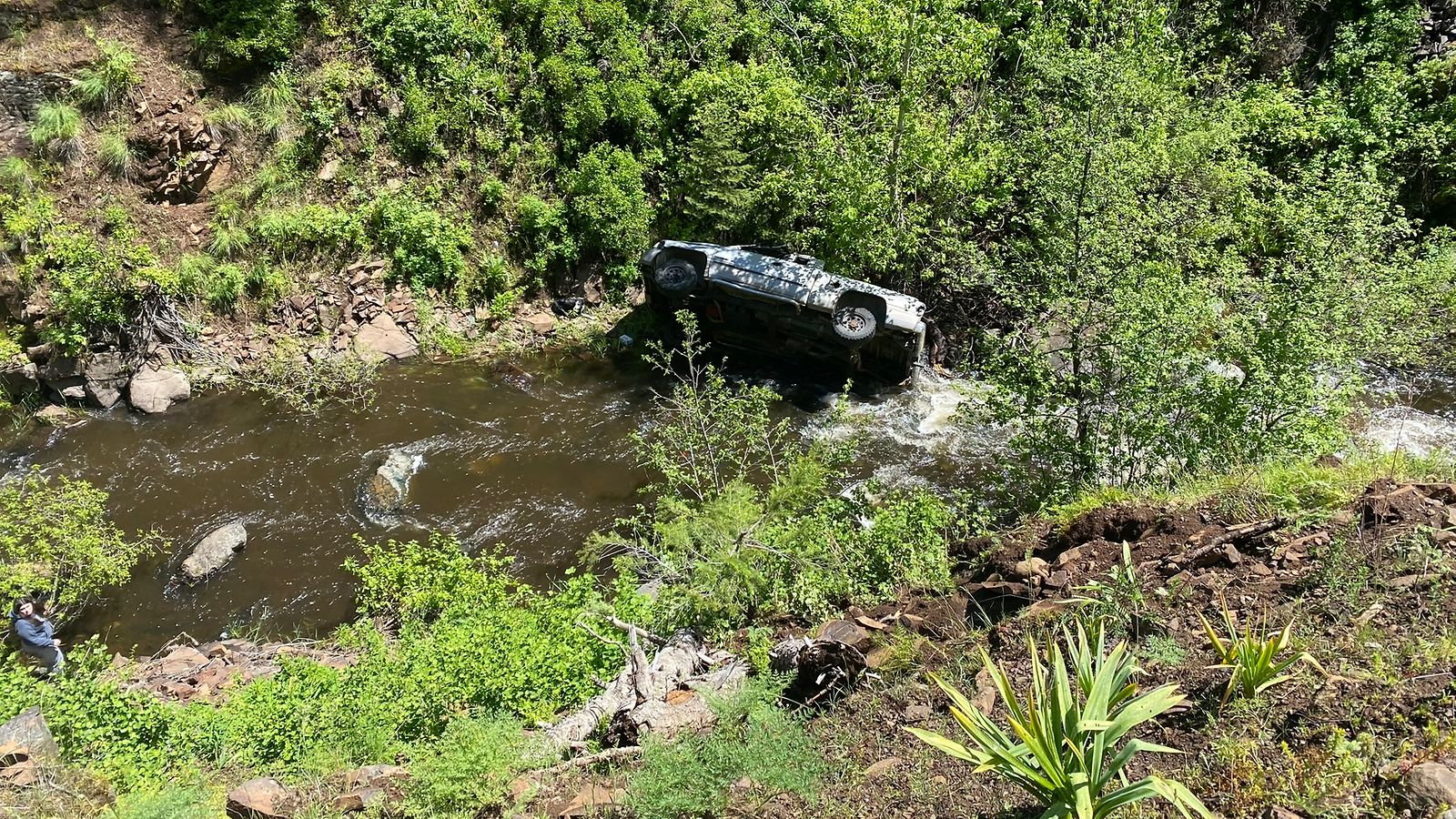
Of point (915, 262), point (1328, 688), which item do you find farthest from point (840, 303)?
point (1328, 688)

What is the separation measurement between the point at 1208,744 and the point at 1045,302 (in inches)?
175

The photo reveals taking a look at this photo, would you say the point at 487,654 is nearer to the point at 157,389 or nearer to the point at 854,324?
the point at 854,324

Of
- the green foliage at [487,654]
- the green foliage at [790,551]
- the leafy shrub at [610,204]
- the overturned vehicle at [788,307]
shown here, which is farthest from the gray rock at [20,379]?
the green foliage at [790,551]

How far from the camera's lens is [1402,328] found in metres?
7.32

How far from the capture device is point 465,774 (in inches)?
180

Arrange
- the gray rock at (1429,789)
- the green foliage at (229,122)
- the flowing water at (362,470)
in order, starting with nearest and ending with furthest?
the gray rock at (1429,789) → the flowing water at (362,470) → the green foliage at (229,122)

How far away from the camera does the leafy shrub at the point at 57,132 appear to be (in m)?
11.1

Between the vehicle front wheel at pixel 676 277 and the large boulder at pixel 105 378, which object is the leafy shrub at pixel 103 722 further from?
the vehicle front wheel at pixel 676 277

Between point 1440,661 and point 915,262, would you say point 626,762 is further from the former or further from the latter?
point 915,262

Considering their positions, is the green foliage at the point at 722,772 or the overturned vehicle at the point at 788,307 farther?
the overturned vehicle at the point at 788,307

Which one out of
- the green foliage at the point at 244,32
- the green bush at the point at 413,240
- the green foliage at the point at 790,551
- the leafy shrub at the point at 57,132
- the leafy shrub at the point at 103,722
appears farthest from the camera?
the green bush at the point at 413,240

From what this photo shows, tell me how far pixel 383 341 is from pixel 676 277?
14.1 feet

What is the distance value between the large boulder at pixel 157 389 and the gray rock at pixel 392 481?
3253 millimetres

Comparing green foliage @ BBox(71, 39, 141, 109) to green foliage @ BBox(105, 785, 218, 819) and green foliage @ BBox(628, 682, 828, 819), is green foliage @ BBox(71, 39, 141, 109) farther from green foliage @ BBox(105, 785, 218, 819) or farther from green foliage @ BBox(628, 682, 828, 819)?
green foliage @ BBox(628, 682, 828, 819)
